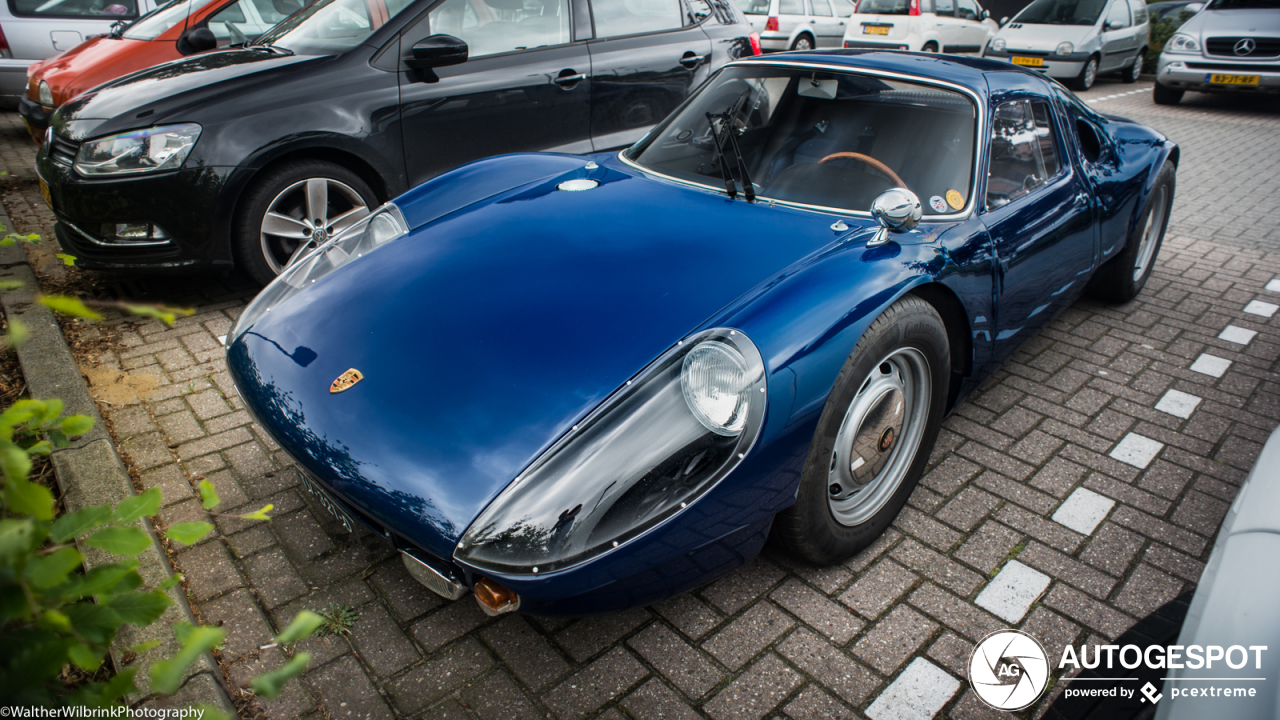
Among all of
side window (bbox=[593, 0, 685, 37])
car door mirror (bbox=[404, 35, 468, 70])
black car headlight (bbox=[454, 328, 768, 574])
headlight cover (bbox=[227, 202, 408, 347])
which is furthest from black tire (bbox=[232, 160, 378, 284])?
black car headlight (bbox=[454, 328, 768, 574])

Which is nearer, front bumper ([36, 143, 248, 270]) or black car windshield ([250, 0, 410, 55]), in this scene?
front bumper ([36, 143, 248, 270])

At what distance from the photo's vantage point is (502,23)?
4.37 metres

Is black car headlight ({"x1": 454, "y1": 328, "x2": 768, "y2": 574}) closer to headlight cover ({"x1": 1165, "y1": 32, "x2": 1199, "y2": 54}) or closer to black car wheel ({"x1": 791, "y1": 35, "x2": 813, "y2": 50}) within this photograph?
headlight cover ({"x1": 1165, "y1": 32, "x2": 1199, "y2": 54})

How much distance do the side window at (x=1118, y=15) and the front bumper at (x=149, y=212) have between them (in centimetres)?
1243

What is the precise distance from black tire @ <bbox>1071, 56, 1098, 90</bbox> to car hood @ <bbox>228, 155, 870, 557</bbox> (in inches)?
434

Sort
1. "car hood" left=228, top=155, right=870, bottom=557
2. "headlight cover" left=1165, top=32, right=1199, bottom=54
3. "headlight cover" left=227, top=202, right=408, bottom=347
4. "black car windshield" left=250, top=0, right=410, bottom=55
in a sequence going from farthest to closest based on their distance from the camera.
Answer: "headlight cover" left=1165, top=32, right=1199, bottom=54, "black car windshield" left=250, top=0, right=410, bottom=55, "headlight cover" left=227, top=202, right=408, bottom=347, "car hood" left=228, top=155, right=870, bottom=557

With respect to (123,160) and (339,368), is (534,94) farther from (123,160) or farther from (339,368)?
(339,368)

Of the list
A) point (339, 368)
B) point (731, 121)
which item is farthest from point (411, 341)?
point (731, 121)

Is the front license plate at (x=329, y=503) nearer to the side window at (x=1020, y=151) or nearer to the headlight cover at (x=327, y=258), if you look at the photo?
the headlight cover at (x=327, y=258)

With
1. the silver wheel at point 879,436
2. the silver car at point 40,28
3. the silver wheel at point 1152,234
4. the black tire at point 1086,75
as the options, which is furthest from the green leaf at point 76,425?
the black tire at point 1086,75

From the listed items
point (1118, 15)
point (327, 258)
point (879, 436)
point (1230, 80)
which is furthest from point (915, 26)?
point (327, 258)

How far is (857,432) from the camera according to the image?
213cm

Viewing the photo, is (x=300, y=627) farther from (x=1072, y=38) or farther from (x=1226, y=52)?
(x=1072, y=38)

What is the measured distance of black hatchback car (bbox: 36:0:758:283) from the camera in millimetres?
3486
